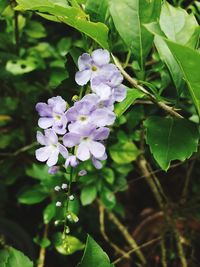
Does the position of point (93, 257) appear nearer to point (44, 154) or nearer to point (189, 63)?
point (44, 154)

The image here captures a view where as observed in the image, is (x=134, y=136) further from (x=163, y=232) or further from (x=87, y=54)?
(x=87, y=54)

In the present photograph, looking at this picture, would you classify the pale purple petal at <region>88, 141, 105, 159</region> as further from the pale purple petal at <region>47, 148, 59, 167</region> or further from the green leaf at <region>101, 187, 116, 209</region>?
the green leaf at <region>101, 187, 116, 209</region>

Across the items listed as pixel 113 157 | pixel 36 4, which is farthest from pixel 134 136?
pixel 36 4

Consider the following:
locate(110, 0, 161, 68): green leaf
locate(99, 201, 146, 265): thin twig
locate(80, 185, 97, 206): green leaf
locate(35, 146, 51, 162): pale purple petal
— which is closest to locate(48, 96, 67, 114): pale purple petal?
locate(35, 146, 51, 162): pale purple petal

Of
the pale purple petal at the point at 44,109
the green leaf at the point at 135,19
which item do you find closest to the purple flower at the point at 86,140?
the pale purple petal at the point at 44,109

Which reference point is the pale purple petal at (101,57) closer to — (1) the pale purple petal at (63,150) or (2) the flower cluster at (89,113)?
(2) the flower cluster at (89,113)

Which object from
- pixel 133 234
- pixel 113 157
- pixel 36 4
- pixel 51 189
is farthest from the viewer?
pixel 133 234

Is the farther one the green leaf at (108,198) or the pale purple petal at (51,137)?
the green leaf at (108,198)
